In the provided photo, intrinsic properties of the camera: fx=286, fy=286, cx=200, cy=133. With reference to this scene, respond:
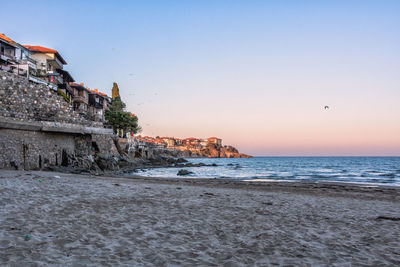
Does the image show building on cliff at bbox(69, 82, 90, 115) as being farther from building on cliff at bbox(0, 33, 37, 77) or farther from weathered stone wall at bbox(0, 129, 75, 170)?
weathered stone wall at bbox(0, 129, 75, 170)

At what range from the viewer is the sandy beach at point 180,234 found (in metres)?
4.88

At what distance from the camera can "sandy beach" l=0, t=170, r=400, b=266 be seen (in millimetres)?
4879

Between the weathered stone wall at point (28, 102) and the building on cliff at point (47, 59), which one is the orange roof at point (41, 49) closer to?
the building on cliff at point (47, 59)

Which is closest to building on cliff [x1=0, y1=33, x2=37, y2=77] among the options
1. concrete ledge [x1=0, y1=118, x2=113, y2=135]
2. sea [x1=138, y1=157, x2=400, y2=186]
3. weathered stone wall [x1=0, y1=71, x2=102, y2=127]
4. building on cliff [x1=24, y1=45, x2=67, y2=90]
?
building on cliff [x1=24, y1=45, x2=67, y2=90]

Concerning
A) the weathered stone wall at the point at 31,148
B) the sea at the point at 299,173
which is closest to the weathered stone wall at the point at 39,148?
the weathered stone wall at the point at 31,148

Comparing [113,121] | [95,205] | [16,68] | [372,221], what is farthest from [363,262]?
[113,121]

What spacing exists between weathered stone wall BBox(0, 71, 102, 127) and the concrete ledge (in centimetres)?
72

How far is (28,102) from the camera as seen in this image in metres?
26.3

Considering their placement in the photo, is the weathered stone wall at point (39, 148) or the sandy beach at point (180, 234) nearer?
the sandy beach at point (180, 234)

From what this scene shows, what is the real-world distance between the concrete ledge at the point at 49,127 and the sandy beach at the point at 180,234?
14.2 meters

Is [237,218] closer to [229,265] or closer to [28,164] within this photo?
[229,265]

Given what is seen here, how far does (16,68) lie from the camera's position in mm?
42156

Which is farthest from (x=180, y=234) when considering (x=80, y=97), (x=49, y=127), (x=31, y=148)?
(x=80, y=97)

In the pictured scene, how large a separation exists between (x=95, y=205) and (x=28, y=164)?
18.4 metres
